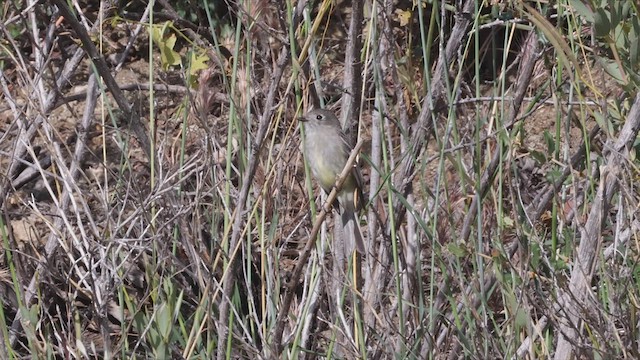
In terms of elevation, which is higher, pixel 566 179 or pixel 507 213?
pixel 566 179

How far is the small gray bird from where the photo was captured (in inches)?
156

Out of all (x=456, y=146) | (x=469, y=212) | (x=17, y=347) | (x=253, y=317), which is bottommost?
(x=17, y=347)

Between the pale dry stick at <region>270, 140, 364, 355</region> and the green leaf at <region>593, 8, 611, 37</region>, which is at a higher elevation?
the green leaf at <region>593, 8, 611, 37</region>

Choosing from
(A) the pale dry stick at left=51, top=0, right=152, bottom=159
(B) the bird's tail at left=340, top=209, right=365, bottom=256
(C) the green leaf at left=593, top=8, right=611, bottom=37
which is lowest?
(B) the bird's tail at left=340, top=209, right=365, bottom=256

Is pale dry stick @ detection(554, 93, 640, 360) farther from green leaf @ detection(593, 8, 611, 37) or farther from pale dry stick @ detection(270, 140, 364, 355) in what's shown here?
pale dry stick @ detection(270, 140, 364, 355)

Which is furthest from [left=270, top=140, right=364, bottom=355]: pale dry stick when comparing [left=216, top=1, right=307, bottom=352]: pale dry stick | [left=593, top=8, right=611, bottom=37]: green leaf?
[left=593, top=8, right=611, bottom=37]: green leaf

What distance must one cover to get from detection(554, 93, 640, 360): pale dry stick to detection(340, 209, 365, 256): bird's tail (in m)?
0.87

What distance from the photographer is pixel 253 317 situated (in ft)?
11.0

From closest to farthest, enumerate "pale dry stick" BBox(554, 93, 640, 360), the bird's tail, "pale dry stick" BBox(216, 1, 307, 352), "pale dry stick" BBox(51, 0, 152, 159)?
1. "pale dry stick" BBox(554, 93, 640, 360)
2. "pale dry stick" BBox(216, 1, 307, 352)
3. "pale dry stick" BBox(51, 0, 152, 159)
4. the bird's tail

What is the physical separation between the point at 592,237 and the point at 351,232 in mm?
1220

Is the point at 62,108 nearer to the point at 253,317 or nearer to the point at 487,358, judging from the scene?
the point at 253,317

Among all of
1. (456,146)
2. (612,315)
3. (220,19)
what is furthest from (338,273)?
(220,19)

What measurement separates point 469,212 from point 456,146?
41 cm

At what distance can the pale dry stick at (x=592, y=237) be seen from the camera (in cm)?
271
